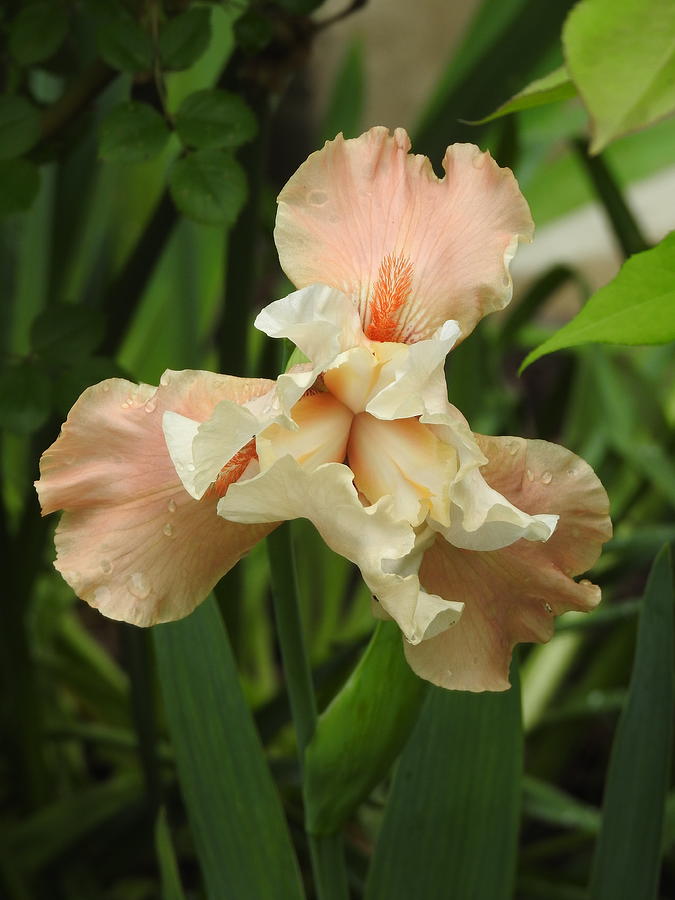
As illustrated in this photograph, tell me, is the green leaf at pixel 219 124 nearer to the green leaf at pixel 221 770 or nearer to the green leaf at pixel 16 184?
the green leaf at pixel 16 184

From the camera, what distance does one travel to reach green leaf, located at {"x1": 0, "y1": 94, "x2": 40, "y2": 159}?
1.19 ft

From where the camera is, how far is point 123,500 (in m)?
0.22

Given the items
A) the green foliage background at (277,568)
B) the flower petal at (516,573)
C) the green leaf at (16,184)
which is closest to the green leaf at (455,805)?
the green foliage background at (277,568)

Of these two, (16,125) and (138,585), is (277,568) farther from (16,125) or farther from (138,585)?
(16,125)

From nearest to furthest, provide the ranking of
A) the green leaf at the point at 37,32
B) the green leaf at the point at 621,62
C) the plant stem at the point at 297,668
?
the green leaf at the point at 621,62 → the plant stem at the point at 297,668 → the green leaf at the point at 37,32

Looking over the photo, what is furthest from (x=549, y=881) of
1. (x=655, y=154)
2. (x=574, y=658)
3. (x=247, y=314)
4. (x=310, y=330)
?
(x=655, y=154)

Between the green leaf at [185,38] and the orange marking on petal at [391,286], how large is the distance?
17cm

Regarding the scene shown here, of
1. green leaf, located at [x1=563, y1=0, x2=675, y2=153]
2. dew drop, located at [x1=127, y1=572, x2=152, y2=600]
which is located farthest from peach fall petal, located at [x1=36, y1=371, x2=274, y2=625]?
green leaf, located at [x1=563, y1=0, x2=675, y2=153]

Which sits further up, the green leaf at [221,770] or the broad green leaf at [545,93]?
the broad green leaf at [545,93]

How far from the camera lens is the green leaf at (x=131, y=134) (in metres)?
0.35

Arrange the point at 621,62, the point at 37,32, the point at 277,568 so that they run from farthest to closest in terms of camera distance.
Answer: the point at 37,32 < the point at 277,568 < the point at 621,62

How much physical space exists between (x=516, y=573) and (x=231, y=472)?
7cm

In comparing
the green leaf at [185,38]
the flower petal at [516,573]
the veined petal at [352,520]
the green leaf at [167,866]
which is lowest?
the green leaf at [167,866]

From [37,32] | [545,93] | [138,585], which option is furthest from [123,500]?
[37,32]
